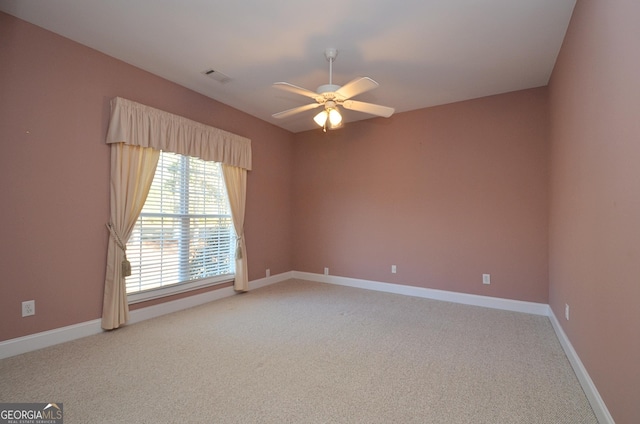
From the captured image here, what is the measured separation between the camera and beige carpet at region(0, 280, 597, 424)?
1.70m

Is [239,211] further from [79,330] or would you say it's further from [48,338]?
[48,338]

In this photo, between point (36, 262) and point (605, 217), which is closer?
point (605, 217)

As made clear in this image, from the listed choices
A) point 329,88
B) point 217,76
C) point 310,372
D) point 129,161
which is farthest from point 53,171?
point 310,372

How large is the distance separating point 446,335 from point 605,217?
175 cm

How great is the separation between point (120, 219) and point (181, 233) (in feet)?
2.46

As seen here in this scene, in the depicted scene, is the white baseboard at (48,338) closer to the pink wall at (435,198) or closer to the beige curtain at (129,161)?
the beige curtain at (129,161)

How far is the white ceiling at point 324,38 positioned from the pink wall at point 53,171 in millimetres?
234

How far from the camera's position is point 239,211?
14.2 ft

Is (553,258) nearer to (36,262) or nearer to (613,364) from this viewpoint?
(613,364)

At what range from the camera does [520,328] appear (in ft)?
9.82

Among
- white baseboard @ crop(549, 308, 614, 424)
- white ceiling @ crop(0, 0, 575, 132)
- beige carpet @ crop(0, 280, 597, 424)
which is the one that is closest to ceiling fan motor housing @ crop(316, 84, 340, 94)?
white ceiling @ crop(0, 0, 575, 132)

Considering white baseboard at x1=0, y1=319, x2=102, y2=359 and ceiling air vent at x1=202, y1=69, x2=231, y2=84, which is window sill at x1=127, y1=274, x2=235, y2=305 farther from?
ceiling air vent at x1=202, y1=69, x2=231, y2=84

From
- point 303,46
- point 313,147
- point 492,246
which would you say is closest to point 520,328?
point 492,246

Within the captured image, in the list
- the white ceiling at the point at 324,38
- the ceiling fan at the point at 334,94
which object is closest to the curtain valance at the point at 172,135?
the white ceiling at the point at 324,38
